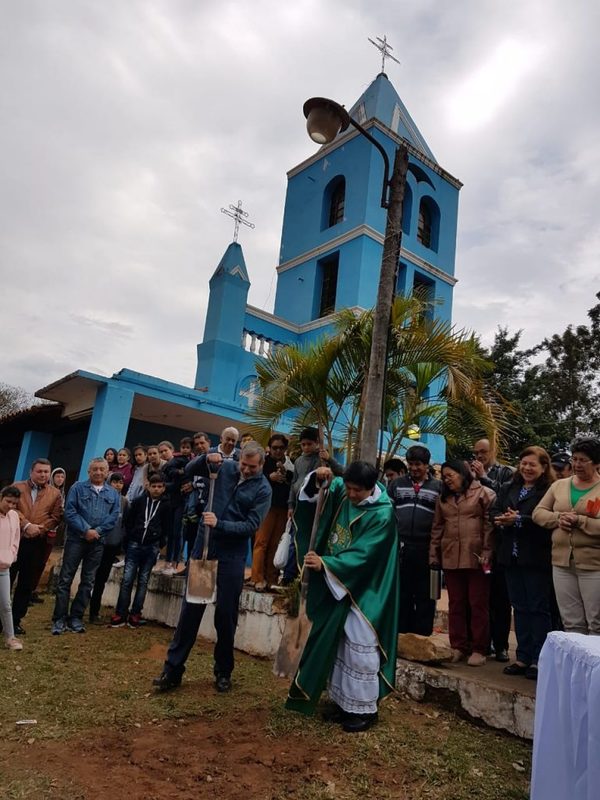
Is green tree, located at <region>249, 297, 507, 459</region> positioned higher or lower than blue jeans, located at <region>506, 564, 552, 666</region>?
higher

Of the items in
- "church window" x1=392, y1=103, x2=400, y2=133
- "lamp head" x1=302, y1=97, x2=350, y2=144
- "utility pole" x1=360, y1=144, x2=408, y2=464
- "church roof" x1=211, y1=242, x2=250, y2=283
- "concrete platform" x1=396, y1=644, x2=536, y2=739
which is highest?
"church window" x1=392, y1=103, x2=400, y2=133

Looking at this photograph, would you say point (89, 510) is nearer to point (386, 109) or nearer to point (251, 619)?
point (251, 619)

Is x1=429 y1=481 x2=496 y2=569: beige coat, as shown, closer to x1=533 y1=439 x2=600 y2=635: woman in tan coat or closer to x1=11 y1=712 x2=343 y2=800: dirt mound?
x1=533 y1=439 x2=600 y2=635: woman in tan coat

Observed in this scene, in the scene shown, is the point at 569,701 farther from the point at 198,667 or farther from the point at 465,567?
→ the point at 198,667

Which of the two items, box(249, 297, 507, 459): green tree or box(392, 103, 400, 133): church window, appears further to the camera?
box(392, 103, 400, 133): church window

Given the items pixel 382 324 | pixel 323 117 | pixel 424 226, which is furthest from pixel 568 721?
pixel 424 226

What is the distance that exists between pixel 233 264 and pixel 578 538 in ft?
38.3

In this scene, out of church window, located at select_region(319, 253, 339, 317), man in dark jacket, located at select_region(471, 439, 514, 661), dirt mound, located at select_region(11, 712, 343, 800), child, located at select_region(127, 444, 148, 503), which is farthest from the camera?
church window, located at select_region(319, 253, 339, 317)

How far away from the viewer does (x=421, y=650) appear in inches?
188

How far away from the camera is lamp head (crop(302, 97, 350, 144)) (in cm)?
584

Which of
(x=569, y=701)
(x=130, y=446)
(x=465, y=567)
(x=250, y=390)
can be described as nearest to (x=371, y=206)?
(x=250, y=390)

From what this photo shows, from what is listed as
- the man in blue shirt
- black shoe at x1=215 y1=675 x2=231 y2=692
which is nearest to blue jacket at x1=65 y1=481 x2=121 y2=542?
the man in blue shirt

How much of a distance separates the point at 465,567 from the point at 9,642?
434cm

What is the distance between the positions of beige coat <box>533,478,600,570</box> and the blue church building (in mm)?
7999
